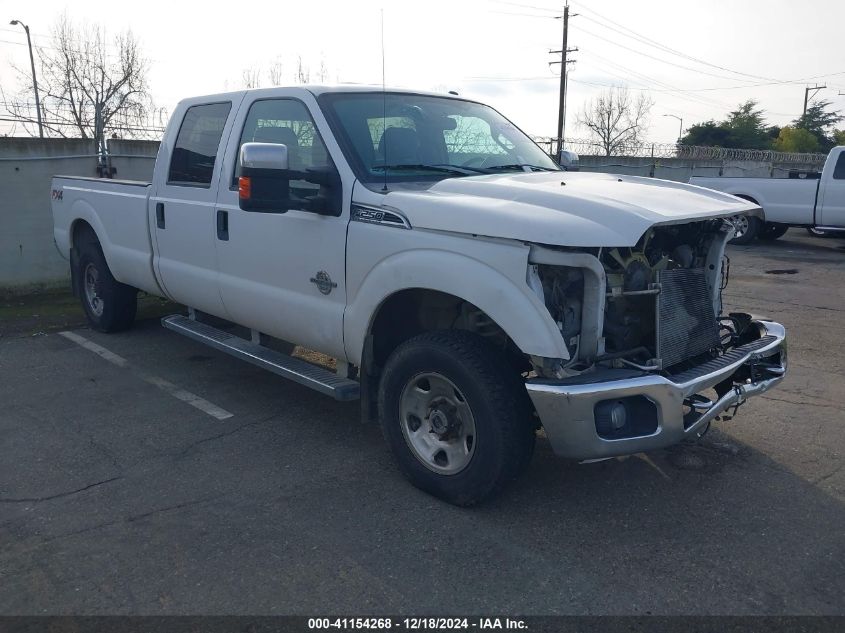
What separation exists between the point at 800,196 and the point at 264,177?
45.6ft

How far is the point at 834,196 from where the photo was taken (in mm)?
14547

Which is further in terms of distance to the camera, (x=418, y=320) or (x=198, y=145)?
(x=198, y=145)

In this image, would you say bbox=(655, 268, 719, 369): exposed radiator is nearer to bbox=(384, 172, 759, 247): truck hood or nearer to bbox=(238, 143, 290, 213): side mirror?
bbox=(384, 172, 759, 247): truck hood

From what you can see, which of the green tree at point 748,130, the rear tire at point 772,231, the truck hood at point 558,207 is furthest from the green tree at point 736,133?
the truck hood at point 558,207

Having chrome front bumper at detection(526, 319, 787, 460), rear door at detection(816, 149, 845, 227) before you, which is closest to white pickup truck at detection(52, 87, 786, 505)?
chrome front bumper at detection(526, 319, 787, 460)

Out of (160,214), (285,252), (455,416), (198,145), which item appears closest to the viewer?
(455,416)

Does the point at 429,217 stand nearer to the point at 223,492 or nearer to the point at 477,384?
the point at 477,384

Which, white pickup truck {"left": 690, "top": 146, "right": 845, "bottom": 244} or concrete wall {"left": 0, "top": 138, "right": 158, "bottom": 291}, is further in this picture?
white pickup truck {"left": 690, "top": 146, "right": 845, "bottom": 244}

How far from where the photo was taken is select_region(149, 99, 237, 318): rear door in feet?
17.1

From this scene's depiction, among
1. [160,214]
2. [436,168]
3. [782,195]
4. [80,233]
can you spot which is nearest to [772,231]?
[782,195]

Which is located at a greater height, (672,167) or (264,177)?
(264,177)

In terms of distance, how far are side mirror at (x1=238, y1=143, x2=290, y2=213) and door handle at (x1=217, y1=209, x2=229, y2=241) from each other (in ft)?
3.56

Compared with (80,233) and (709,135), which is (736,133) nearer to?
(709,135)

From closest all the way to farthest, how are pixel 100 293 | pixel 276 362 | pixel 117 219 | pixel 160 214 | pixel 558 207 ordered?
pixel 558 207 < pixel 276 362 < pixel 160 214 < pixel 117 219 < pixel 100 293
